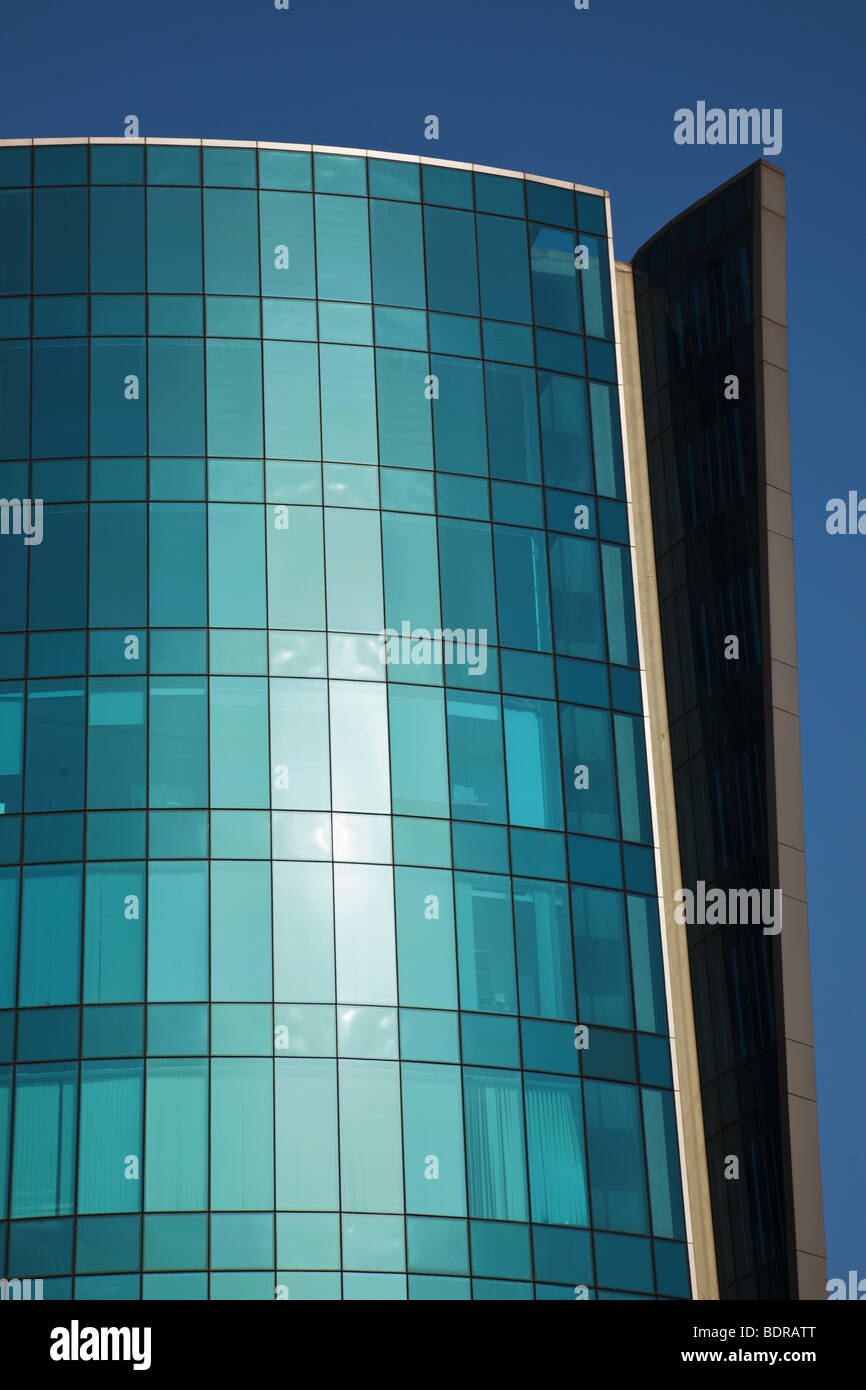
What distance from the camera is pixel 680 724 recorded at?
171ft

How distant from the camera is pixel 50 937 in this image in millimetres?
44969

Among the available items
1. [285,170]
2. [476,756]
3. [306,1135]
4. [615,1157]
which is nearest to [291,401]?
[285,170]

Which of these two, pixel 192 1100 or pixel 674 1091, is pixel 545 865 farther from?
pixel 192 1100

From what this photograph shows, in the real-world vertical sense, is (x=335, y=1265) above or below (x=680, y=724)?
below

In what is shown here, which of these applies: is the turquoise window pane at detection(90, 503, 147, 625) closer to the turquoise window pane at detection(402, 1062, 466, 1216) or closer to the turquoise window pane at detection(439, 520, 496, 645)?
the turquoise window pane at detection(439, 520, 496, 645)

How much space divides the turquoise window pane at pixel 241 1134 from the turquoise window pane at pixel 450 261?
2013 cm

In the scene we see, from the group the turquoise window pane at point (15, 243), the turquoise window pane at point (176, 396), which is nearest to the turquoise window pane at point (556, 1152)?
the turquoise window pane at point (176, 396)

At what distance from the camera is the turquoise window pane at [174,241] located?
165 ft

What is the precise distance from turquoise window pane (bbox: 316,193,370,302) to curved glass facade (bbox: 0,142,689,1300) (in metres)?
0.09

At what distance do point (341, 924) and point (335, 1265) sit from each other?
752 cm

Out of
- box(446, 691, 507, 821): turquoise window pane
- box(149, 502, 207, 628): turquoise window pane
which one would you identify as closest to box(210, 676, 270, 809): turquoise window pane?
box(149, 502, 207, 628): turquoise window pane
